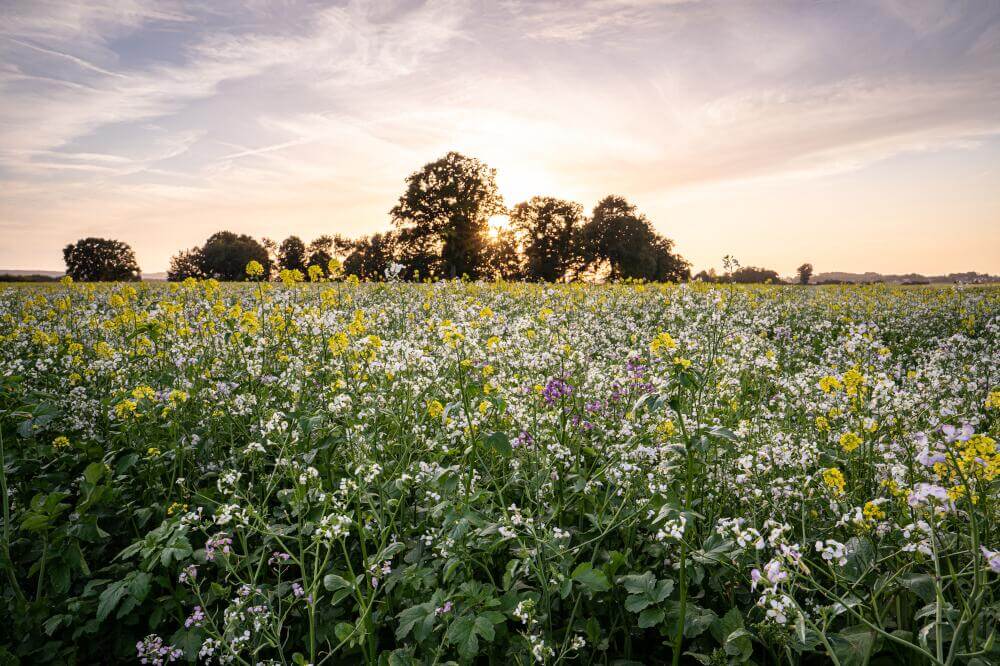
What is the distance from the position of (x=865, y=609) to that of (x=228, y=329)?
7.14 m

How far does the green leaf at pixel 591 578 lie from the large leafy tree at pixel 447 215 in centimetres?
6261

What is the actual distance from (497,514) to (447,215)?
215ft

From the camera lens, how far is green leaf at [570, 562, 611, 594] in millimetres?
2684

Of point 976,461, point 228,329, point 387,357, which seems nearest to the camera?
point 976,461

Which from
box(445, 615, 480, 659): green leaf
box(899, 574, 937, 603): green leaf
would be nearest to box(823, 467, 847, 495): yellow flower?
box(899, 574, 937, 603): green leaf

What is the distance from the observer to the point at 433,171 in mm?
68500

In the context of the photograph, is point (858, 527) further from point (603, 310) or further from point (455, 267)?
point (455, 267)

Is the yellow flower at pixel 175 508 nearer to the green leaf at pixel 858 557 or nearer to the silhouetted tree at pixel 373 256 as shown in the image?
the green leaf at pixel 858 557

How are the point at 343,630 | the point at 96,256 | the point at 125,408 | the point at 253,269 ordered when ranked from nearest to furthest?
the point at 343,630 → the point at 125,408 → the point at 253,269 → the point at 96,256

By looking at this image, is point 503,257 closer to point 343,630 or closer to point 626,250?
point 626,250

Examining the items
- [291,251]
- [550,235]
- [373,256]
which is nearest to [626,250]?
[550,235]

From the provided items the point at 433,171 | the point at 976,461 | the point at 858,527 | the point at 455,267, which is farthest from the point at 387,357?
the point at 433,171

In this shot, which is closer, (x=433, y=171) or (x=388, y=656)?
(x=388, y=656)

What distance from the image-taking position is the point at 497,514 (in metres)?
3.42
